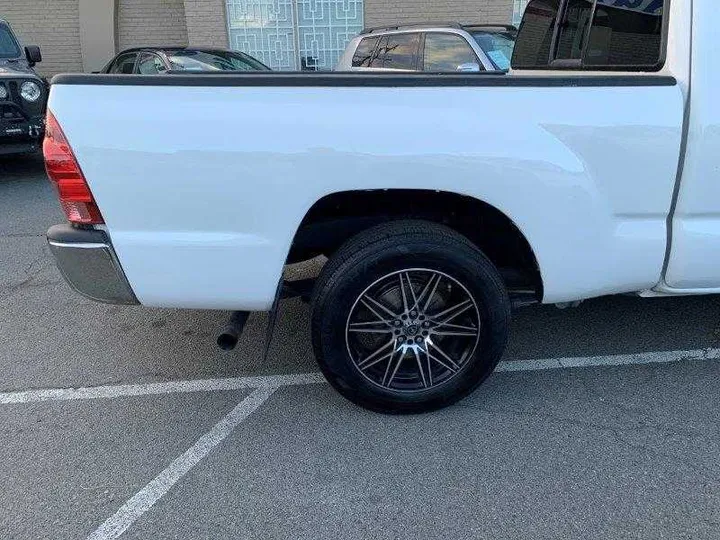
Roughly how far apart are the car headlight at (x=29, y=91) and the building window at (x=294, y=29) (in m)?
5.37

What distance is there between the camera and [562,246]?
8.91ft

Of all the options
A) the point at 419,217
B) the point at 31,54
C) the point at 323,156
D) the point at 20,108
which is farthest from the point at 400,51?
the point at 323,156

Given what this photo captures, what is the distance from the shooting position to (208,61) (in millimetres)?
8992

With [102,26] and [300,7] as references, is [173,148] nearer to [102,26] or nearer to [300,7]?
[300,7]

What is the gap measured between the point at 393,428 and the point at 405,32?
22.1 feet

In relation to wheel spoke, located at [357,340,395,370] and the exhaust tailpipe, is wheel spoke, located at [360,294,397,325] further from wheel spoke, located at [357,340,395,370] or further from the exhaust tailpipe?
the exhaust tailpipe

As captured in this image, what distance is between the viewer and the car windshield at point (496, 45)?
7.61 metres

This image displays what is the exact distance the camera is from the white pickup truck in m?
2.48

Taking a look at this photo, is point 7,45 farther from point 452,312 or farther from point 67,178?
point 452,312

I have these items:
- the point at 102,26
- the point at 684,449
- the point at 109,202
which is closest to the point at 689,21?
the point at 684,449

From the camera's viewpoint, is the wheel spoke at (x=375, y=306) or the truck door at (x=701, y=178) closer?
the truck door at (x=701, y=178)

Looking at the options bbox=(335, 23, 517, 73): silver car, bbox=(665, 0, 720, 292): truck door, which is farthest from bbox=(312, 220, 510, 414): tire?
bbox=(335, 23, 517, 73): silver car

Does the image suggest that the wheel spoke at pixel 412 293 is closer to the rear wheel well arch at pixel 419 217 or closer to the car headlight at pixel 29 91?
the rear wheel well arch at pixel 419 217

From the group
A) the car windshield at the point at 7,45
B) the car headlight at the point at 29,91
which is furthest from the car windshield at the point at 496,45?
the car windshield at the point at 7,45
